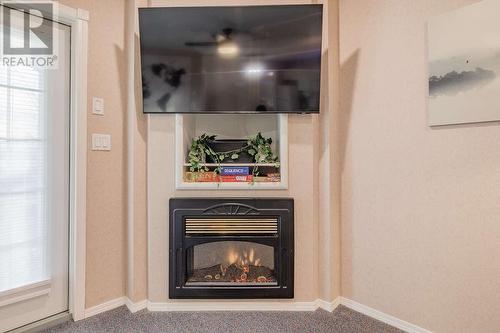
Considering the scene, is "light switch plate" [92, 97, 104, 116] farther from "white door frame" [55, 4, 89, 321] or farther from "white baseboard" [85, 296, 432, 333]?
"white baseboard" [85, 296, 432, 333]

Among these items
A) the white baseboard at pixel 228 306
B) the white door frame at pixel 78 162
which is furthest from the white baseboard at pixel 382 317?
the white door frame at pixel 78 162

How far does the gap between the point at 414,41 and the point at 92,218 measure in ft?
8.33

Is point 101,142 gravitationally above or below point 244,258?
above

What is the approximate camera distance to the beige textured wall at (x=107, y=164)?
74.3 inches

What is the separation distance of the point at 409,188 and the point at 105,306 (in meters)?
2.34

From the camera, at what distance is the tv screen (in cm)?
179

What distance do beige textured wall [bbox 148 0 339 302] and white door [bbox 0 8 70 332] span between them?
0.60 metres

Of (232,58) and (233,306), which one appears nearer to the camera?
(232,58)

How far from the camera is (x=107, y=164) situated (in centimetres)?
196

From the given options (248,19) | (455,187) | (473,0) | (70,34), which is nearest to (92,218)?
(70,34)

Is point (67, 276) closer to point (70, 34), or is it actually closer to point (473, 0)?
point (70, 34)

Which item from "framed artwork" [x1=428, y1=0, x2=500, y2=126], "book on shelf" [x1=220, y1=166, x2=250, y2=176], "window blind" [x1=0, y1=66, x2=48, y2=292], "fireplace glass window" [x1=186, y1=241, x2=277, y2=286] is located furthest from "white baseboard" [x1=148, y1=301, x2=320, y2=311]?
"framed artwork" [x1=428, y1=0, x2=500, y2=126]

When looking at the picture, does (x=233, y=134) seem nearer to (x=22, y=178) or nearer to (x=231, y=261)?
(x=231, y=261)

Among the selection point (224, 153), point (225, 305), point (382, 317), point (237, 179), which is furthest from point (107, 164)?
point (382, 317)
